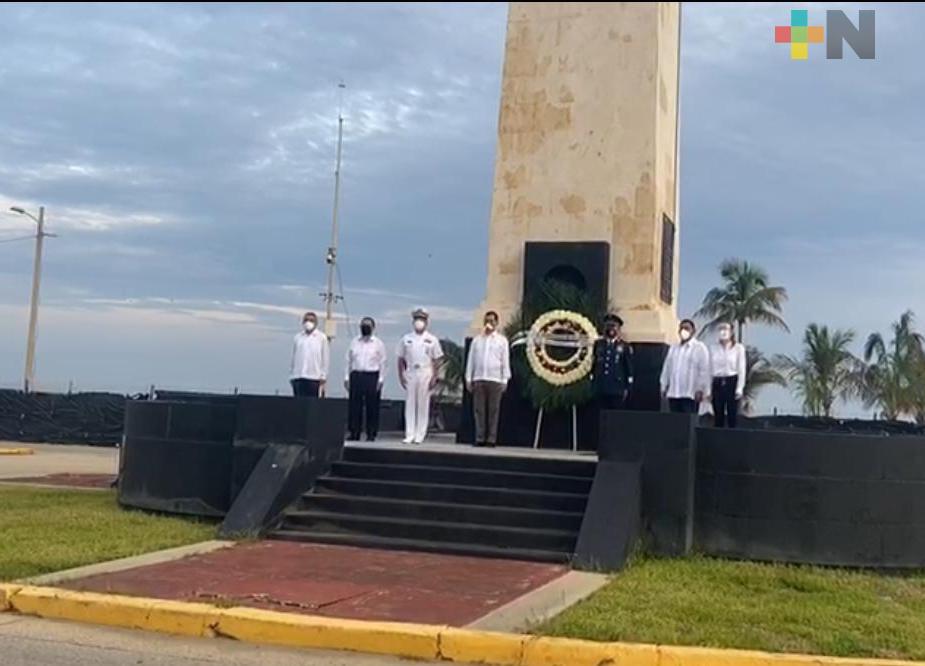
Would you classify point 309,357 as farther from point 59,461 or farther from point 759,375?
point 759,375

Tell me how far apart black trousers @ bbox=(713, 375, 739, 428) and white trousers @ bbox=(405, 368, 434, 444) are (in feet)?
11.1

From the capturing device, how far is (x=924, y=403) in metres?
29.1

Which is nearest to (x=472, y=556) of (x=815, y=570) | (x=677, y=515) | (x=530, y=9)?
(x=677, y=515)

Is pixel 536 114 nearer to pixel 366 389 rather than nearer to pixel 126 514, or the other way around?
pixel 366 389

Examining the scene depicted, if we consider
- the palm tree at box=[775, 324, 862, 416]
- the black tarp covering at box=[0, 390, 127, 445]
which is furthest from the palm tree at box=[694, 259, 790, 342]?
the black tarp covering at box=[0, 390, 127, 445]

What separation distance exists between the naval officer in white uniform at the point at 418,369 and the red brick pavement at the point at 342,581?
361 cm

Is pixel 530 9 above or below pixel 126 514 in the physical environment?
above

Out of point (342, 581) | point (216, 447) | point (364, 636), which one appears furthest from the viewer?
point (216, 447)

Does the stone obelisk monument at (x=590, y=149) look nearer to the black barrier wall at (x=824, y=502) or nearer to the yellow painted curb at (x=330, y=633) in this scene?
the black barrier wall at (x=824, y=502)

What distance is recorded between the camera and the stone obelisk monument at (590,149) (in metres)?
14.0

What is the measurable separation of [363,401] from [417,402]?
656 millimetres

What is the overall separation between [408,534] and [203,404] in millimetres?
2944

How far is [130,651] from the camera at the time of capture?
634cm

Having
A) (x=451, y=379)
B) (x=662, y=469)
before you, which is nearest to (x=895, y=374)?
(x=451, y=379)
